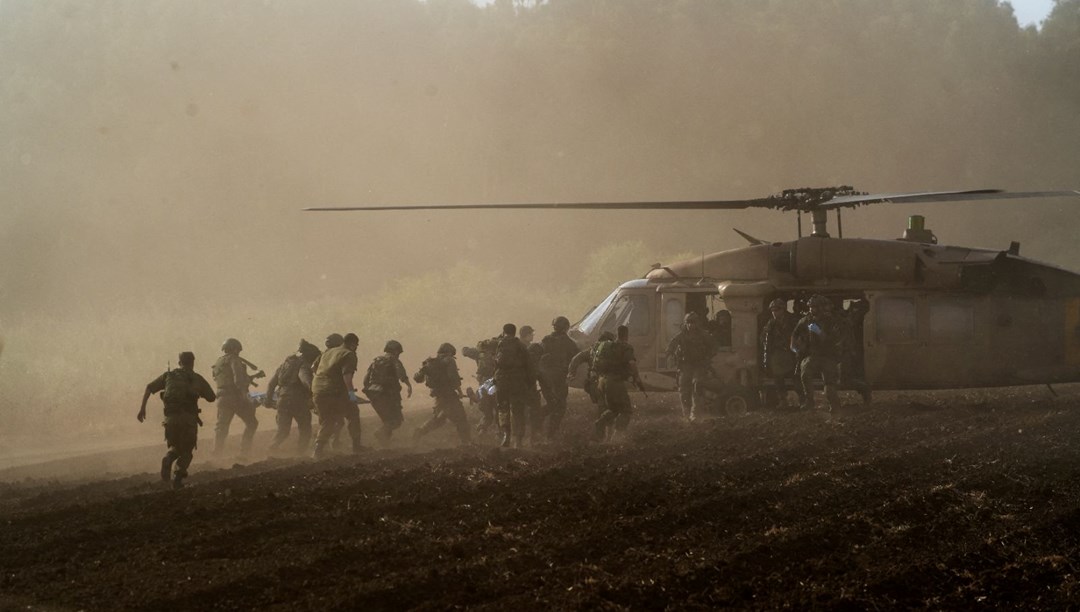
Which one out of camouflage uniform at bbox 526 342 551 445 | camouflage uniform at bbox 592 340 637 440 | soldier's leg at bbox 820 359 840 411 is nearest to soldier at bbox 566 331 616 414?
camouflage uniform at bbox 592 340 637 440

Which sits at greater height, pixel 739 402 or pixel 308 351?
pixel 308 351

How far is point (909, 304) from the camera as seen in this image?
15930 millimetres

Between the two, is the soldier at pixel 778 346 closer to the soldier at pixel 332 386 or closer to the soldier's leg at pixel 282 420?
the soldier at pixel 332 386

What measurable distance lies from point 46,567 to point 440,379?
827 centimetres

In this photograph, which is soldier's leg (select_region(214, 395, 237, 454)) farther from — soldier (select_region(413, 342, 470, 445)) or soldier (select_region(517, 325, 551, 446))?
soldier (select_region(517, 325, 551, 446))

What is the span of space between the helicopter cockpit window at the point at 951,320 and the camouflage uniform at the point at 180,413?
31.4 feet

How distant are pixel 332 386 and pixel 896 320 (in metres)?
7.61

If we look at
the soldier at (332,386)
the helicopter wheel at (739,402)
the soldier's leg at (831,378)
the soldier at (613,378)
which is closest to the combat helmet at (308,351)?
the soldier at (332,386)

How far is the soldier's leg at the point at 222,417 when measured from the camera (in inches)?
630

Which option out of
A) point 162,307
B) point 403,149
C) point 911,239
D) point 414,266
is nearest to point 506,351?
point 911,239

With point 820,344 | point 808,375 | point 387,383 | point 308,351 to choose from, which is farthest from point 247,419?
point 820,344

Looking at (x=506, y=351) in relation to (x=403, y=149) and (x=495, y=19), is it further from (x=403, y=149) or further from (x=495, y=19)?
(x=495, y=19)

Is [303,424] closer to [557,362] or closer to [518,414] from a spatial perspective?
[518,414]

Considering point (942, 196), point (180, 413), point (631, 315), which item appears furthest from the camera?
point (631, 315)
